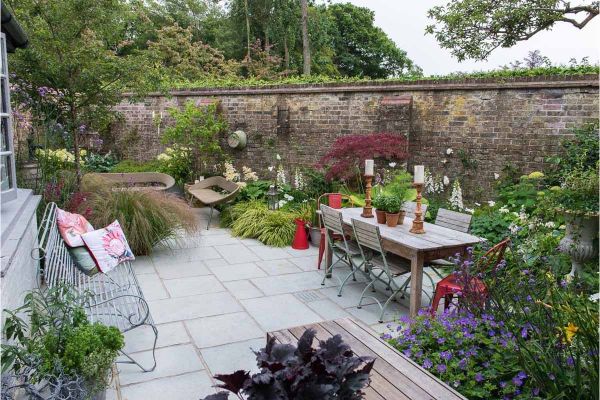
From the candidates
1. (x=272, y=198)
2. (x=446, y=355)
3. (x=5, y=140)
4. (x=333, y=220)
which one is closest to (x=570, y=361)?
(x=446, y=355)

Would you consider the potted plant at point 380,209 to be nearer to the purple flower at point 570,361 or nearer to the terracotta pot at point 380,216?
the terracotta pot at point 380,216

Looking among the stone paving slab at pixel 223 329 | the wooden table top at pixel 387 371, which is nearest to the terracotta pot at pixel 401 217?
the stone paving slab at pixel 223 329

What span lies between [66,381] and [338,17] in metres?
25.2

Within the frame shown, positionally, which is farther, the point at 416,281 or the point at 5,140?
the point at 416,281

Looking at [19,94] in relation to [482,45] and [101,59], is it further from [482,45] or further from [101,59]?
[482,45]

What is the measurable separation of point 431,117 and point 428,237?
3682 millimetres

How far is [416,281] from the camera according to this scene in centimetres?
382

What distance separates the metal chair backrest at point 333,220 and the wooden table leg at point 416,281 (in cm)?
89

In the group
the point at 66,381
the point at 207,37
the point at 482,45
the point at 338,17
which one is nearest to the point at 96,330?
the point at 66,381

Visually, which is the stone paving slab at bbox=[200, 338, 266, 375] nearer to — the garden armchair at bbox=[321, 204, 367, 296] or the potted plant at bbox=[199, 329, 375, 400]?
the garden armchair at bbox=[321, 204, 367, 296]

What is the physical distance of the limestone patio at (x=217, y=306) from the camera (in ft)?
10.1

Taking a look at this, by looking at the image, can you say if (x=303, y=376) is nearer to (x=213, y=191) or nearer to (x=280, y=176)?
(x=280, y=176)

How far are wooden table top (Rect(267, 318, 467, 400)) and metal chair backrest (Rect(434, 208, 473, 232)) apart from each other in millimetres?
2188

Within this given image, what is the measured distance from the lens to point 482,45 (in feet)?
29.3
